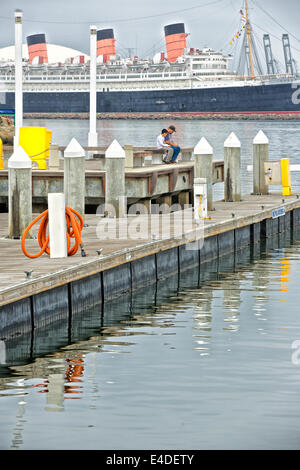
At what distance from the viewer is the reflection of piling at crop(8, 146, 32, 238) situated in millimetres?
15438

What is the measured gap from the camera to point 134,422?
31.5 feet

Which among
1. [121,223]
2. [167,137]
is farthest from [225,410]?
[167,137]

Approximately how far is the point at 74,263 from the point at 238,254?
7.05m

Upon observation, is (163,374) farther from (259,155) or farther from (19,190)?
(259,155)

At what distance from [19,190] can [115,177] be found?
9.71 feet

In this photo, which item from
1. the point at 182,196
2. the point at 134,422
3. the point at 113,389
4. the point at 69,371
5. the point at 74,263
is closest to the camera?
the point at 134,422

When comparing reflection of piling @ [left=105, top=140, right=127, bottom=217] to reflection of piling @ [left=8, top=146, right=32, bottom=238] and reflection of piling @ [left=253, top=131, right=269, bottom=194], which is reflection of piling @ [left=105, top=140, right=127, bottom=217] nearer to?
reflection of piling @ [left=8, top=146, right=32, bottom=238]

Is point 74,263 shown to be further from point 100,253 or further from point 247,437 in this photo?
point 247,437

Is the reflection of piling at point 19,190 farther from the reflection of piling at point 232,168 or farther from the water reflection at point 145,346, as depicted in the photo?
the reflection of piling at point 232,168

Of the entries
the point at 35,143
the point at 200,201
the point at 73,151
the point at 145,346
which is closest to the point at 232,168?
the point at 200,201

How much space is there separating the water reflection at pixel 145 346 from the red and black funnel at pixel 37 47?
14074 cm

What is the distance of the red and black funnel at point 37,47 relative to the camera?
155 m
